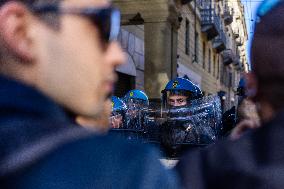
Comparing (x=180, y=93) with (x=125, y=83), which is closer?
(x=180, y=93)

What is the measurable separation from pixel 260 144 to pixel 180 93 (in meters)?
4.84

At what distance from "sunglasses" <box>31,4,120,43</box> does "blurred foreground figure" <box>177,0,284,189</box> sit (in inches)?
13.3

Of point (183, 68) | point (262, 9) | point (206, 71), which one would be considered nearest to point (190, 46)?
point (183, 68)

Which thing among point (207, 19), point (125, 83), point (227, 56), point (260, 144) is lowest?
point (260, 144)

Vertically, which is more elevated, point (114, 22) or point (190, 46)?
point (190, 46)

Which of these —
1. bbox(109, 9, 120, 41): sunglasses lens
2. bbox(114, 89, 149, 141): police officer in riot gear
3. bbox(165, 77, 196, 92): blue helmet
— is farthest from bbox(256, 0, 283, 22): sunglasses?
bbox(165, 77, 196, 92): blue helmet

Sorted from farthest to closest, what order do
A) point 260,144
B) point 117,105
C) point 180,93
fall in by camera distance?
point 180,93
point 117,105
point 260,144

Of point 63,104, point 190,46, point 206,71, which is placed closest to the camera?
point 63,104

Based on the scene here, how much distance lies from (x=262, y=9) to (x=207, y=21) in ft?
81.1

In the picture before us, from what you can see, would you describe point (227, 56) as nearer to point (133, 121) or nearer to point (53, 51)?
point (133, 121)

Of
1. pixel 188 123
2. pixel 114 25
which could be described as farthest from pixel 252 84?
pixel 188 123

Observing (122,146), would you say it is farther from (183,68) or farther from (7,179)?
(183,68)

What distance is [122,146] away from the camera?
2.60ft

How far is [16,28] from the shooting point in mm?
947
